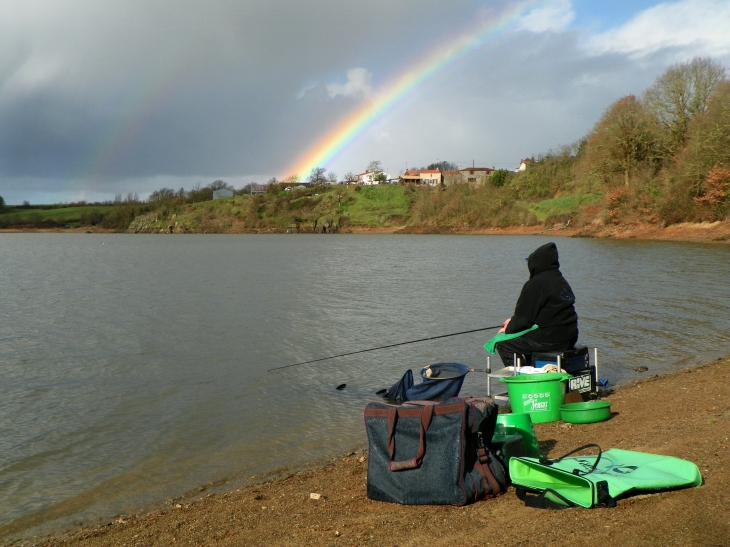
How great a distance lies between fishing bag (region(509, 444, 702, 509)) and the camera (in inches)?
189

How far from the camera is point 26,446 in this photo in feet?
28.5

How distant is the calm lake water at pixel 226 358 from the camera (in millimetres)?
7906

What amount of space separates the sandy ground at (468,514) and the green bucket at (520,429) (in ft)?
2.22

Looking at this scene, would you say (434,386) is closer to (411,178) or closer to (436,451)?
(436,451)

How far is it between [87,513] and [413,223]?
4151 inches

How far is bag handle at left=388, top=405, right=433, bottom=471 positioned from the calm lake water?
2.61 metres

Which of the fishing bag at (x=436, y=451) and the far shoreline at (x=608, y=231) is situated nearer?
the fishing bag at (x=436, y=451)

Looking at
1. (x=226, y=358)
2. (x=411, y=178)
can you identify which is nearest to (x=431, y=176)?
(x=411, y=178)

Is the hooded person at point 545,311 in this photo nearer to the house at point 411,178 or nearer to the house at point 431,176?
the house at point 411,178

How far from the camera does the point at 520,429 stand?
6.19 meters

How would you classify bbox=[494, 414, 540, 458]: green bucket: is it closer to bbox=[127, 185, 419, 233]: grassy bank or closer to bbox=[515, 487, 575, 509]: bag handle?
bbox=[515, 487, 575, 509]: bag handle

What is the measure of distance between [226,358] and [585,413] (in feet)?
28.2

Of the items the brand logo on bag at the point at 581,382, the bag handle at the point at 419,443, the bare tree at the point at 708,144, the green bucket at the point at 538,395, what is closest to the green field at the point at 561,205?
the bare tree at the point at 708,144

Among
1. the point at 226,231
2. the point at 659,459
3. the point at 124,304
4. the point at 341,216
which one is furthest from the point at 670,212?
the point at 226,231
